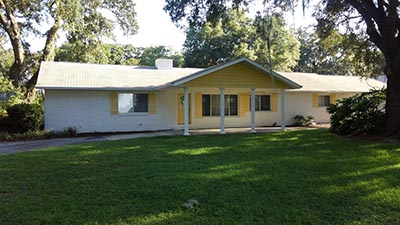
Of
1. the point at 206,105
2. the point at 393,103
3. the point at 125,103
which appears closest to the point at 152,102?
the point at 125,103

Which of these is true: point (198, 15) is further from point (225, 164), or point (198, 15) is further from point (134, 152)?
point (225, 164)

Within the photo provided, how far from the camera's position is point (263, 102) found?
63.6 feet

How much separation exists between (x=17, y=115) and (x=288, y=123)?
1437 centimetres

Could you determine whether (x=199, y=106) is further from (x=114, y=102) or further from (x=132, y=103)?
(x=114, y=102)

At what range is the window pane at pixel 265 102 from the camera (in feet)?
63.5

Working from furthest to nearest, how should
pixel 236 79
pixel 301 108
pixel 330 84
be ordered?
pixel 330 84
pixel 301 108
pixel 236 79

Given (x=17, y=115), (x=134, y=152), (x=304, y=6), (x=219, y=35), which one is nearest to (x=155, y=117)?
(x=17, y=115)

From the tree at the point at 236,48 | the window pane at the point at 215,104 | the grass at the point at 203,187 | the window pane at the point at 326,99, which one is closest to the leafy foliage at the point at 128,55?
the tree at the point at 236,48

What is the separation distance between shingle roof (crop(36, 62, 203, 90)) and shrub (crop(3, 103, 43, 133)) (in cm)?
114

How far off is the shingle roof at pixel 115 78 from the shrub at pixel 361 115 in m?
3.26

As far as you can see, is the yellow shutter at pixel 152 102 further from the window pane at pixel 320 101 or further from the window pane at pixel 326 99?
the window pane at pixel 326 99

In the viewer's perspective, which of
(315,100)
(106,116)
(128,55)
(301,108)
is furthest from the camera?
(128,55)

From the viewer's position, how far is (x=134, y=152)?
359 inches

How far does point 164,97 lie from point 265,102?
6393mm
